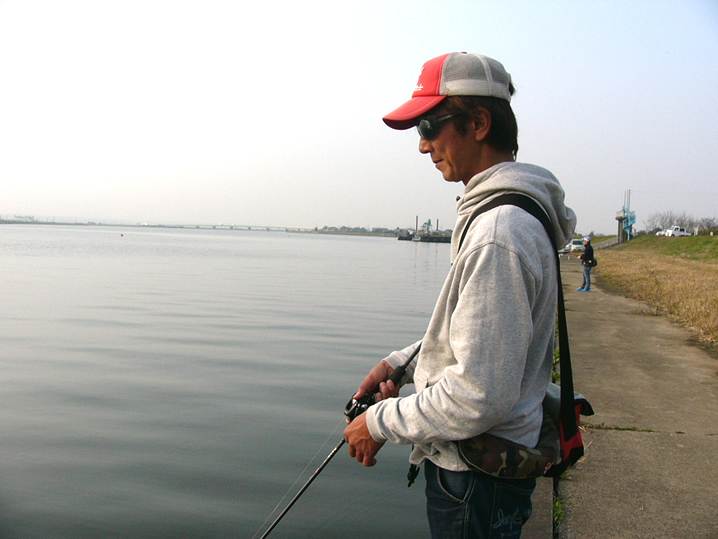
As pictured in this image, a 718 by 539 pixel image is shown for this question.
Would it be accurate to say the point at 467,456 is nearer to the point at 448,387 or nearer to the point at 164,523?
the point at 448,387

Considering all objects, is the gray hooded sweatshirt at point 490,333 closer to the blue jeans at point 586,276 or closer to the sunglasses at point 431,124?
the sunglasses at point 431,124

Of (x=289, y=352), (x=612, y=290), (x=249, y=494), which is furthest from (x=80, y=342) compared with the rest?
(x=612, y=290)

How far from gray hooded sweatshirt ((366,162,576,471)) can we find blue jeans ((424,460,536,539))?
0.22 ft

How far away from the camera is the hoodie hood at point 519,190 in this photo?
5.70ft

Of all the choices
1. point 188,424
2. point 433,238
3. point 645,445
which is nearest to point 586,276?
point 645,445

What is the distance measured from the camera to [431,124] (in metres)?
1.87

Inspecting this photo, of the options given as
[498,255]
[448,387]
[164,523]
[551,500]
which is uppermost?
[498,255]

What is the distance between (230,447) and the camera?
5805 millimetres

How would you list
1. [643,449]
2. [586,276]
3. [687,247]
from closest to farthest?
[643,449], [586,276], [687,247]

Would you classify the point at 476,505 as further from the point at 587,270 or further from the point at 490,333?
the point at 587,270

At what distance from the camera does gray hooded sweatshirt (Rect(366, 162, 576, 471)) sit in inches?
61.8

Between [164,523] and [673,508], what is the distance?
3385 millimetres

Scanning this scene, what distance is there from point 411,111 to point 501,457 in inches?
41.6

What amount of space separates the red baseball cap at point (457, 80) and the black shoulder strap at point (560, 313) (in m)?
0.34
